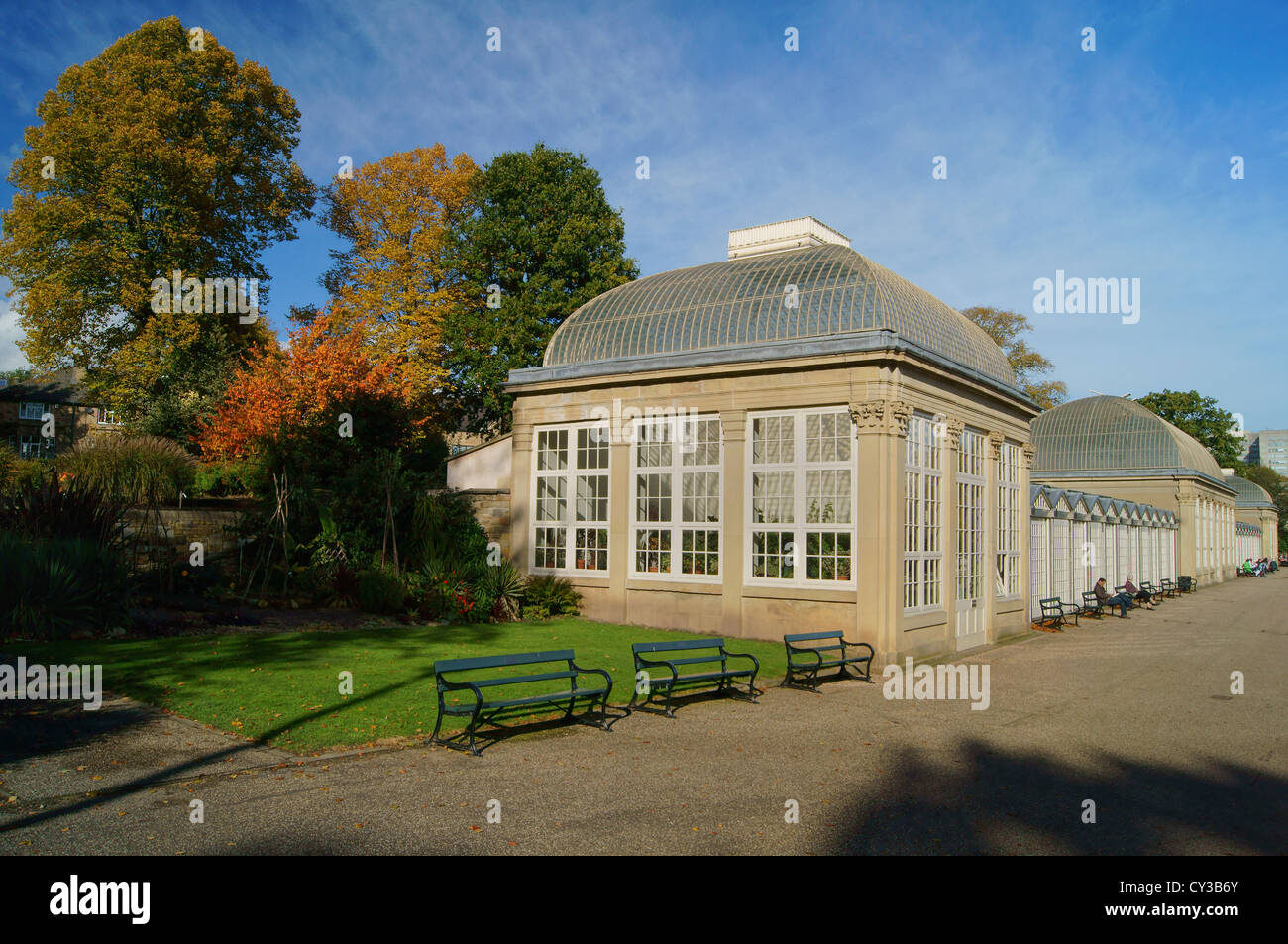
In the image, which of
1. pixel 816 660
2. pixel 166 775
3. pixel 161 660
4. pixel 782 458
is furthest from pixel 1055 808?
pixel 161 660

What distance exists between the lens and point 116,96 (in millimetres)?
26578

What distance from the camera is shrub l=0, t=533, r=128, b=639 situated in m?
12.3

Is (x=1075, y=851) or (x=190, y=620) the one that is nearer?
(x=1075, y=851)

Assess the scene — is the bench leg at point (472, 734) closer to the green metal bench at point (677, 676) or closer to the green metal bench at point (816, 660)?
the green metal bench at point (677, 676)

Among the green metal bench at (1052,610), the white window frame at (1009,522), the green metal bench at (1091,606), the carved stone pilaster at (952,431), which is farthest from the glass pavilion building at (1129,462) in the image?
the carved stone pilaster at (952,431)

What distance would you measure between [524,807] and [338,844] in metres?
1.40

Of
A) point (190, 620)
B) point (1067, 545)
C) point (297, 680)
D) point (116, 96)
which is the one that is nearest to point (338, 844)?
point (297, 680)

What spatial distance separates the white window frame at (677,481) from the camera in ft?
55.1

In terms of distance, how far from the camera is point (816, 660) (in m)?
13.1

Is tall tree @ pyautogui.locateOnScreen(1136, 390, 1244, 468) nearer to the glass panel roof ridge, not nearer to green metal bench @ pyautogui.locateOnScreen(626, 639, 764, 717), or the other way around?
the glass panel roof ridge

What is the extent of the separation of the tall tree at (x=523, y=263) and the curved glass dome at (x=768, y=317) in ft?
29.2

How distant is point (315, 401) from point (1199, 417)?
197 feet

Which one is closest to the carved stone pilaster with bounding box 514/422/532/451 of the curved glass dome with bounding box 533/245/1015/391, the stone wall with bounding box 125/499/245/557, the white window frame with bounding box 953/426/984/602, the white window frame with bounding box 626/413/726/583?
the curved glass dome with bounding box 533/245/1015/391

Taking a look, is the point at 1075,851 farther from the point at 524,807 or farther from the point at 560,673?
the point at 560,673
